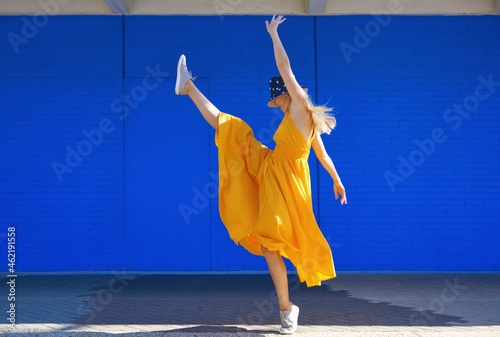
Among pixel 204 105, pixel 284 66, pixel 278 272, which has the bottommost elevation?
pixel 278 272

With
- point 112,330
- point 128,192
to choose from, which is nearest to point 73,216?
point 128,192

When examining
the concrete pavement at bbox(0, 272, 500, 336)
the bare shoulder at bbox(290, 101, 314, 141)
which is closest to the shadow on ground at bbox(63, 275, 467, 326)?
the concrete pavement at bbox(0, 272, 500, 336)

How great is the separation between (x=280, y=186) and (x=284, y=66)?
2.83ft

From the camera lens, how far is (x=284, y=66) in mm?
3967

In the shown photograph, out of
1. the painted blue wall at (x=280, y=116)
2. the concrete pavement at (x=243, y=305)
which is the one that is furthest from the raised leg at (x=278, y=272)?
the painted blue wall at (x=280, y=116)

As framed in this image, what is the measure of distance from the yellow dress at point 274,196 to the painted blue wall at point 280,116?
11.4 ft

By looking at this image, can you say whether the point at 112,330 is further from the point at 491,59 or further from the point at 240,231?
the point at 491,59

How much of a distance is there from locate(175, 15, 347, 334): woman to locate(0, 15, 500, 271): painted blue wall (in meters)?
3.49

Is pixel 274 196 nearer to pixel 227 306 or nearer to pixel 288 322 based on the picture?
pixel 288 322

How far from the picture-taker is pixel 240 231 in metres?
4.25

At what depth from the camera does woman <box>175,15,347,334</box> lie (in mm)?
4098

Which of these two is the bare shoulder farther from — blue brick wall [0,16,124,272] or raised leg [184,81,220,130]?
blue brick wall [0,16,124,272]

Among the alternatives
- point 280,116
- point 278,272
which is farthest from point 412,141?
point 278,272

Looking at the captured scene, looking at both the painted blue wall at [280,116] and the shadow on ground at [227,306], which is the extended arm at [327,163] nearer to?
the shadow on ground at [227,306]
